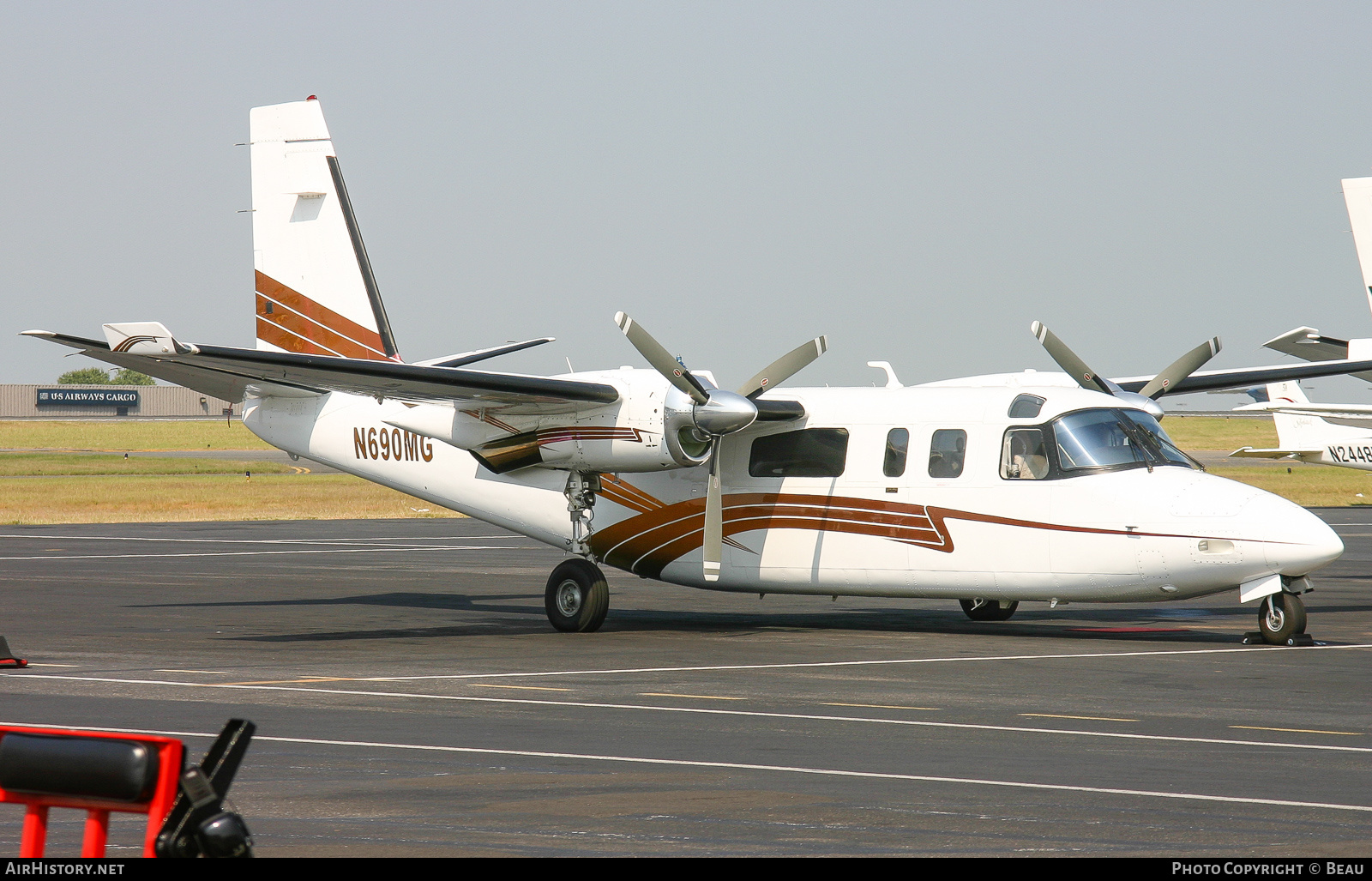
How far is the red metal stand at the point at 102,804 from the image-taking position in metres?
3.76

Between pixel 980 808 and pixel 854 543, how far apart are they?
969 cm

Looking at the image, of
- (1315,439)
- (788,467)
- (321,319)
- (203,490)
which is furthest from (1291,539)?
(203,490)

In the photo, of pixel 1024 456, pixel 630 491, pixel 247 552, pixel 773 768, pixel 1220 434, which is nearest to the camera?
pixel 773 768

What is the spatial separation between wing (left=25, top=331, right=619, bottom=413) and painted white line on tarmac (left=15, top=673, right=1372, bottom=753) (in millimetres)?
3326

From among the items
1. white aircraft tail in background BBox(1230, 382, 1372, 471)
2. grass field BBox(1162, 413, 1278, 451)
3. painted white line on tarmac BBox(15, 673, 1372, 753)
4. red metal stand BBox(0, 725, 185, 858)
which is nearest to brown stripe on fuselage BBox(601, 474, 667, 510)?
painted white line on tarmac BBox(15, 673, 1372, 753)

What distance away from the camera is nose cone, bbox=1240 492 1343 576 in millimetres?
15234

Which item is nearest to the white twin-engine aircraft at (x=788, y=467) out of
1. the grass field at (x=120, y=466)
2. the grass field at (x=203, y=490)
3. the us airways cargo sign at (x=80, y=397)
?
the grass field at (x=203, y=490)

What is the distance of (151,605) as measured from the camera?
2131 centimetres

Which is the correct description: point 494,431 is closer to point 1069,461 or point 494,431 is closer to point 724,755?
point 1069,461

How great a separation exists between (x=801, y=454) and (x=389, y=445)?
6032 millimetres

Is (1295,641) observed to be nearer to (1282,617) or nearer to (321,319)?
(1282,617)

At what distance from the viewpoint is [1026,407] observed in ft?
55.4

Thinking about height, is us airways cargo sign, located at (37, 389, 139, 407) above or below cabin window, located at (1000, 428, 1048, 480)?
below

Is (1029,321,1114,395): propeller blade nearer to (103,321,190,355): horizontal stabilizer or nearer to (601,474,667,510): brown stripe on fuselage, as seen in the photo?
(601,474,667,510): brown stripe on fuselage
